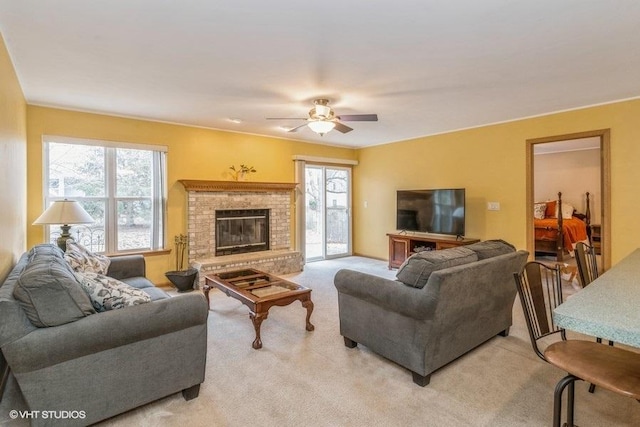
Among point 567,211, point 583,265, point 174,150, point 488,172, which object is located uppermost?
point 174,150

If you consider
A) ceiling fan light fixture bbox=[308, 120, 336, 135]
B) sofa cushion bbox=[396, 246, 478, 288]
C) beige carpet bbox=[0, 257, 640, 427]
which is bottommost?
beige carpet bbox=[0, 257, 640, 427]

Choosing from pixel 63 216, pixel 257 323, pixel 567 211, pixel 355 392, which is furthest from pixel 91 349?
pixel 567 211

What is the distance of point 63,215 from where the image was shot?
3.32 metres

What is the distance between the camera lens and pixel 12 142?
108 inches

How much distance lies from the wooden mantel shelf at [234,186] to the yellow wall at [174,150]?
0.66 feet

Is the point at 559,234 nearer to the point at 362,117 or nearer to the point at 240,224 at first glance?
the point at 362,117

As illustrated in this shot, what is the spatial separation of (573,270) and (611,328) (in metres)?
4.75

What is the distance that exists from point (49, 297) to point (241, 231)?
12.9ft

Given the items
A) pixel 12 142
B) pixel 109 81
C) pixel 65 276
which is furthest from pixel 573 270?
pixel 12 142

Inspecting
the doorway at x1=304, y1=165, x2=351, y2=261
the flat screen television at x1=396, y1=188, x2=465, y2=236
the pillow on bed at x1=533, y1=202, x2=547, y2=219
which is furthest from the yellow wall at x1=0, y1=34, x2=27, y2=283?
the pillow on bed at x1=533, y1=202, x2=547, y2=219

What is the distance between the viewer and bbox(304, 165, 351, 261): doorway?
6.67 metres

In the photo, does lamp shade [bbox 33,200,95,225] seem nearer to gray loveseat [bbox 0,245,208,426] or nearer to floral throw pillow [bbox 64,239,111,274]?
floral throw pillow [bbox 64,239,111,274]

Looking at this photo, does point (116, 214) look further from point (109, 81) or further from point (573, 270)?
point (573, 270)

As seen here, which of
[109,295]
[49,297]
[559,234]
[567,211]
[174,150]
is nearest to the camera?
[49,297]
